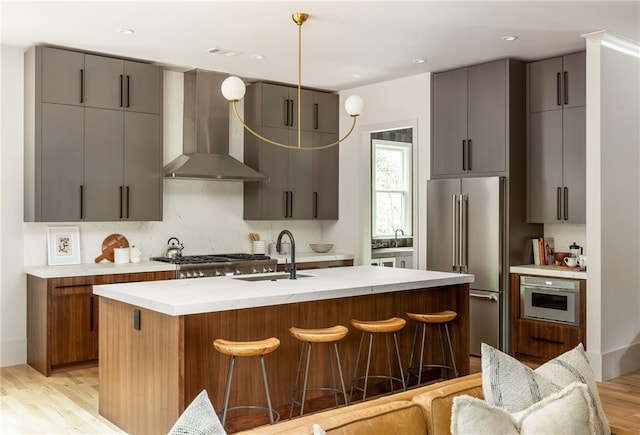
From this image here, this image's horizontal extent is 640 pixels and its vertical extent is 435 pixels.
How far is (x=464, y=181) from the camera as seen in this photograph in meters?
5.92

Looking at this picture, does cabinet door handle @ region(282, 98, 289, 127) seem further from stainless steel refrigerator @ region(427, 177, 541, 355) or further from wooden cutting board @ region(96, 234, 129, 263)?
wooden cutting board @ region(96, 234, 129, 263)

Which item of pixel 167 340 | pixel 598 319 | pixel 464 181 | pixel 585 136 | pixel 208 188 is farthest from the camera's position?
pixel 208 188

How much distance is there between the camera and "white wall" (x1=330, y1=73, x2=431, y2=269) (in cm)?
643

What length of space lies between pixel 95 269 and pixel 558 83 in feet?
14.4

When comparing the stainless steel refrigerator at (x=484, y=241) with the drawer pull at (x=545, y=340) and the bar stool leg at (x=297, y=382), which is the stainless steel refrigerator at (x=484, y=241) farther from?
the bar stool leg at (x=297, y=382)

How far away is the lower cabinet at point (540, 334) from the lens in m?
5.23

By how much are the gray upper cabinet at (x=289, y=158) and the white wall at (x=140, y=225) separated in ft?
0.93

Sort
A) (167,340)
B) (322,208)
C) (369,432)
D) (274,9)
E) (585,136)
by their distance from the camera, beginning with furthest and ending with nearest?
1. (322,208)
2. (585,136)
3. (274,9)
4. (167,340)
5. (369,432)

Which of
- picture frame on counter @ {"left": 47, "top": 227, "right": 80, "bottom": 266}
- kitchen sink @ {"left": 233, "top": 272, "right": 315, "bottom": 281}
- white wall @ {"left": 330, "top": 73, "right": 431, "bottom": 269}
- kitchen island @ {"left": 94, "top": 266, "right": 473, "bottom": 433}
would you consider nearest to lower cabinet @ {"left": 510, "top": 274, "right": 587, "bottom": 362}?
white wall @ {"left": 330, "top": 73, "right": 431, "bottom": 269}

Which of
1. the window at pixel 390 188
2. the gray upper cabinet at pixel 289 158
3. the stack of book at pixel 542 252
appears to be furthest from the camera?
the window at pixel 390 188

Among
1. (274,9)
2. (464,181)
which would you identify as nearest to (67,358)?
(274,9)

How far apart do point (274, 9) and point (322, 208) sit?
3.30 metres

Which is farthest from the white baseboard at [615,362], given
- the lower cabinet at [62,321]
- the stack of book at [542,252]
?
the lower cabinet at [62,321]

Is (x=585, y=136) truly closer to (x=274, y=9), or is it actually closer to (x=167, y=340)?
(x=274, y=9)
